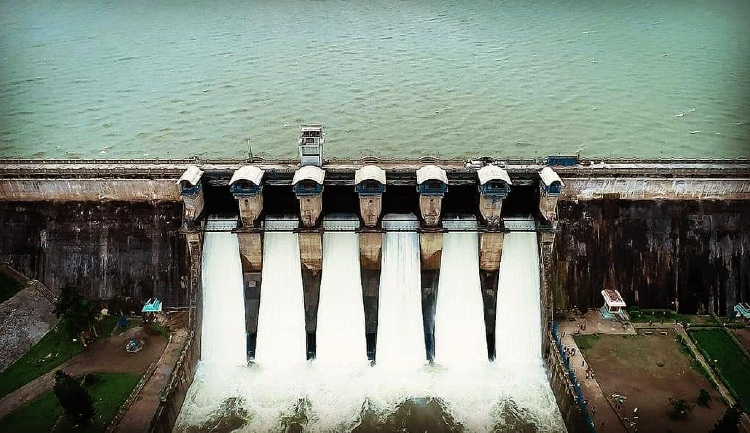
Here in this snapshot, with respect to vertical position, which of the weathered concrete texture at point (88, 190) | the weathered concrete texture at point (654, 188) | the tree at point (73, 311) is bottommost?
the tree at point (73, 311)

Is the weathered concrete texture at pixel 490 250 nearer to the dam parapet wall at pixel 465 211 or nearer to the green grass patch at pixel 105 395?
the dam parapet wall at pixel 465 211

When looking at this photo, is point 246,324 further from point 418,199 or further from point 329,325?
point 418,199

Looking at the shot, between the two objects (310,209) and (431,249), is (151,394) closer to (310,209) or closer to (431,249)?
(310,209)

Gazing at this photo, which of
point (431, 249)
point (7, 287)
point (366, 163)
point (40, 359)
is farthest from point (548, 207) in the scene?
point (7, 287)

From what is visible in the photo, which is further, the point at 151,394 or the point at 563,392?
the point at 563,392

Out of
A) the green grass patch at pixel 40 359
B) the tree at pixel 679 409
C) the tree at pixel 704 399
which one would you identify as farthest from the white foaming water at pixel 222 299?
the tree at pixel 704 399

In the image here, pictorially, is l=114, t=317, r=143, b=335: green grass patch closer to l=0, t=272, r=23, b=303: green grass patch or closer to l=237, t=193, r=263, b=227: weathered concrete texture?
l=0, t=272, r=23, b=303: green grass patch
